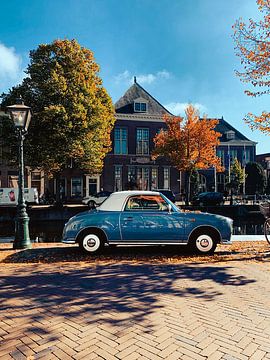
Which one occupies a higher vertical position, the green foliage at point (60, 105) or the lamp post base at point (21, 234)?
the green foliage at point (60, 105)

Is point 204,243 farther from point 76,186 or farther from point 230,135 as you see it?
point 230,135

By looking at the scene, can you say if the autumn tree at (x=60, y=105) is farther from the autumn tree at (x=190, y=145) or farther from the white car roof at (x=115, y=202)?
the white car roof at (x=115, y=202)

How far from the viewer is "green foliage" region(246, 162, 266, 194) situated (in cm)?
4612

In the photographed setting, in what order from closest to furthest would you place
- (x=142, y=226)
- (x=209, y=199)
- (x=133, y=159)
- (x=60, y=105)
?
(x=142, y=226) → (x=60, y=105) → (x=209, y=199) → (x=133, y=159)

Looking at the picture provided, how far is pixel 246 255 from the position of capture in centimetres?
821

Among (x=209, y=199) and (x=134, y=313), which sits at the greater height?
(x=209, y=199)

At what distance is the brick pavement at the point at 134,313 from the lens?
10.2 feet

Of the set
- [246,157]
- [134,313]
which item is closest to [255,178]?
[246,157]

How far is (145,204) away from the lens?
814cm

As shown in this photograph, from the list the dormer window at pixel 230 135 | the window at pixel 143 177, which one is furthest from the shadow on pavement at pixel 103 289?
the dormer window at pixel 230 135

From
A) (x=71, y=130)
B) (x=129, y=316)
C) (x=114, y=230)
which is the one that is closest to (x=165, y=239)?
(x=114, y=230)

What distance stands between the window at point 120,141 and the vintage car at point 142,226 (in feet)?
112

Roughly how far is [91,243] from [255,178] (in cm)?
4289

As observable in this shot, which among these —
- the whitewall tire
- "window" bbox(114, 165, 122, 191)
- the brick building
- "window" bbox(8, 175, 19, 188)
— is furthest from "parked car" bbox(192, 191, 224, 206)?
the whitewall tire
